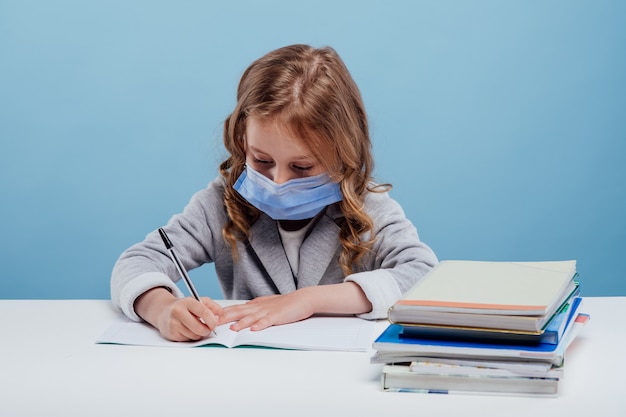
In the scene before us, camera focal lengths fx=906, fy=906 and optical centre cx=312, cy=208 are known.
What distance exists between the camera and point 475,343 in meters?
0.92

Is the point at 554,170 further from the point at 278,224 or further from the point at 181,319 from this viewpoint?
the point at 181,319

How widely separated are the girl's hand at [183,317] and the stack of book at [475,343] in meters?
0.27

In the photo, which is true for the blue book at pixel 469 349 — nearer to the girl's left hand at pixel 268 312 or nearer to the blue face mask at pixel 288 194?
the girl's left hand at pixel 268 312

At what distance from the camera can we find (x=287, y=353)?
107 cm

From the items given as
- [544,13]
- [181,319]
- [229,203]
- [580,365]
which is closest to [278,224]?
[229,203]

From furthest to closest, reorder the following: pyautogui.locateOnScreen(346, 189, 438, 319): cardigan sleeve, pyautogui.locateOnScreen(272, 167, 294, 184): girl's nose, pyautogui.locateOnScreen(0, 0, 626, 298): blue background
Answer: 1. pyautogui.locateOnScreen(0, 0, 626, 298): blue background
2. pyautogui.locateOnScreen(272, 167, 294, 184): girl's nose
3. pyautogui.locateOnScreen(346, 189, 438, 319): cardigan sleeve

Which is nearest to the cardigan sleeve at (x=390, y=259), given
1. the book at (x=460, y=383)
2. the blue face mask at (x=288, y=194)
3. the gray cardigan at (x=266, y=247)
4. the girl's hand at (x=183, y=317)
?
the gray cardigan at (x=266, y=247)

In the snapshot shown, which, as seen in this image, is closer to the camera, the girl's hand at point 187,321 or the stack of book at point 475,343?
the stack of book at point 475,343

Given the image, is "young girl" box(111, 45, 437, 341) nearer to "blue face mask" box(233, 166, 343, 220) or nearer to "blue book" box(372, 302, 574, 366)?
"blue face mask" box(233, 166, 343, 220)

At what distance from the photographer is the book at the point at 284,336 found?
110 centimetres

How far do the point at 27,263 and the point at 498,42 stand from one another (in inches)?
70.7

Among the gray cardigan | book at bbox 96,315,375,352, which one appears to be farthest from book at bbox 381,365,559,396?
the gray cardigan

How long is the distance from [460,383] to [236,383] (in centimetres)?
23

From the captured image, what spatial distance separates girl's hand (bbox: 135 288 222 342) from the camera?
3.68 feet
